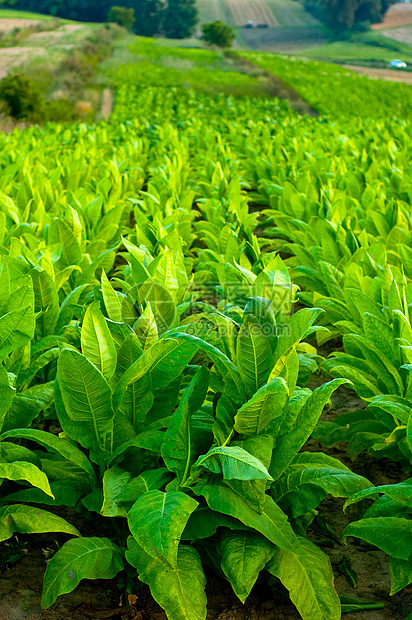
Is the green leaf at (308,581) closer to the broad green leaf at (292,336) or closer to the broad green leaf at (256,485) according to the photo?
the broad green leaf at (256,485)

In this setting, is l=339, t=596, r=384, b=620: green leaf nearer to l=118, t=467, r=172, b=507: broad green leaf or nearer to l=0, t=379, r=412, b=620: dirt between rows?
l=0, t=379, r=412, b=620: dirt between rows

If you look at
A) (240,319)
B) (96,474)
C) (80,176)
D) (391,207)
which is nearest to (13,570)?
(96,474)

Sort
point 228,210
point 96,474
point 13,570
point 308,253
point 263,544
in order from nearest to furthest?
1. point 263,544
2. point 13,570
3. point 96,474
4. point 308,253
5. point 228,210

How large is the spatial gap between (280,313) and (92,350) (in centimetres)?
80

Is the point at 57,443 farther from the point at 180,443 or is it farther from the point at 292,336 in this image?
the point at 292,336

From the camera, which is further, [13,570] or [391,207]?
[391,207]

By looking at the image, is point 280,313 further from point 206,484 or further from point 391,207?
point 391,207

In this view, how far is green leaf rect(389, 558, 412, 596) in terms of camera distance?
1.83 meters

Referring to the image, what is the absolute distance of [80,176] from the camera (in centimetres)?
675

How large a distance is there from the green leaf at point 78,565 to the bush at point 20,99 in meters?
19.0

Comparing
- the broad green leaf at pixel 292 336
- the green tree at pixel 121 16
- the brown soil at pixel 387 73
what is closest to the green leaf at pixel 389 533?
the broad green leaf at pixel 292 336

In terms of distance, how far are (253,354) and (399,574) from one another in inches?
34.7

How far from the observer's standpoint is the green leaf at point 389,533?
73.5 inches

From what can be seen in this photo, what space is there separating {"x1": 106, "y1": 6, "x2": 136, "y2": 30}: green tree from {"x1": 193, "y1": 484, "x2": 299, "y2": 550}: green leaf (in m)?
62.4
